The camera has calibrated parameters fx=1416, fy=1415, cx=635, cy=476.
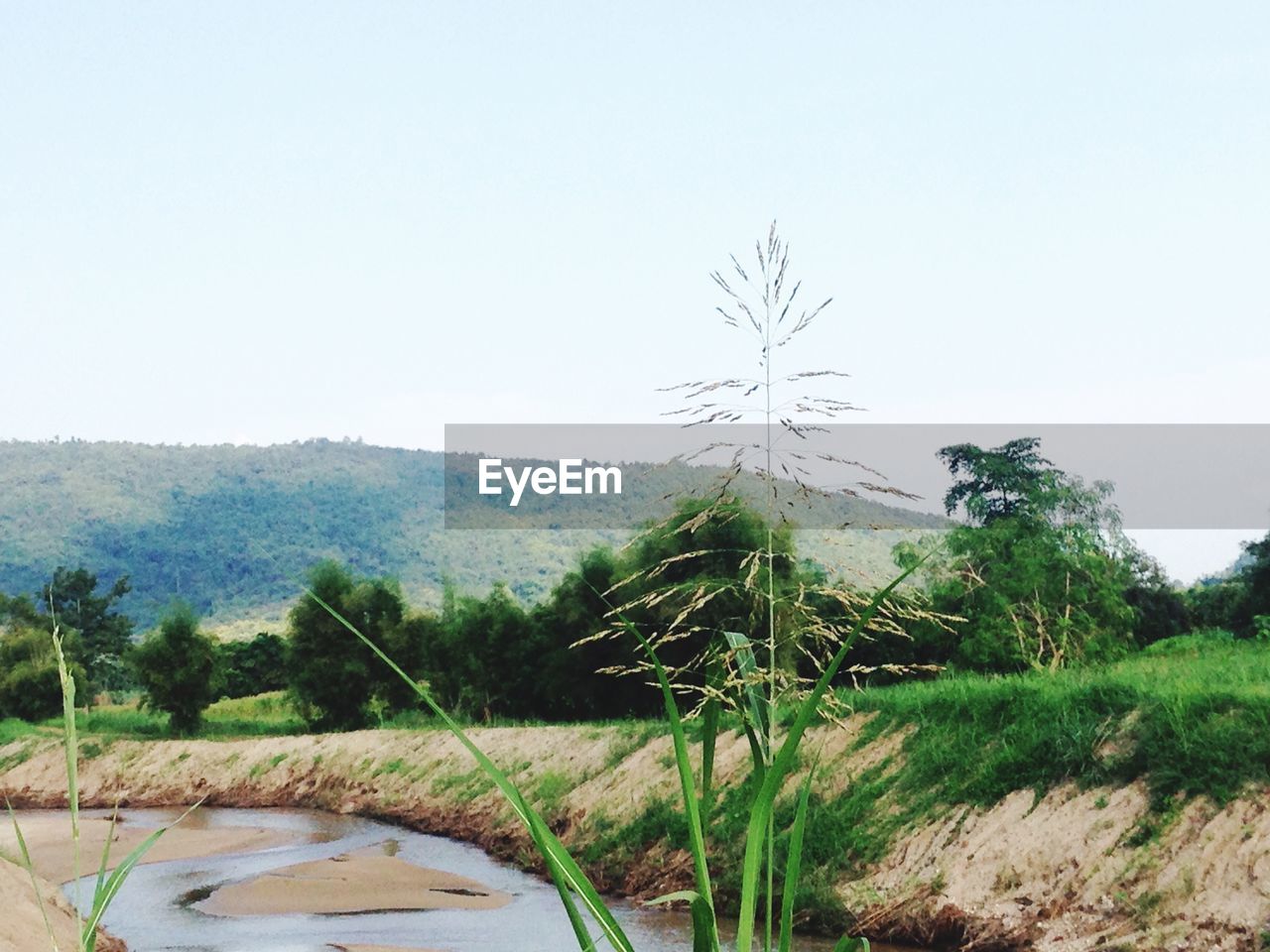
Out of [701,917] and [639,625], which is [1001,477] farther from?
[701,917]

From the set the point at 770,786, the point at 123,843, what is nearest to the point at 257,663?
the point at 123,843

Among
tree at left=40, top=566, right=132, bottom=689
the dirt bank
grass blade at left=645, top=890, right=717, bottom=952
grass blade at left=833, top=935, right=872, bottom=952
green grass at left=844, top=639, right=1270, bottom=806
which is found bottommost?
tree at left=40, top=566, right=132, bottom=689

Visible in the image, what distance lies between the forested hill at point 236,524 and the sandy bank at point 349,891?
2609 inches

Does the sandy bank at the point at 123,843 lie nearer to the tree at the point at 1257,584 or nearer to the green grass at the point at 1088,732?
the green grass at the point at 1088,732

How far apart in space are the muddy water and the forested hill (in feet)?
215

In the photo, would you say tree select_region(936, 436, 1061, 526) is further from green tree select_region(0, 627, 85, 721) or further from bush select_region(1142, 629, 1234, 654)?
green tree select_region(0, 627, 85, 721)

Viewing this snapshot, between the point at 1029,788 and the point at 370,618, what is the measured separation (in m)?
29.7

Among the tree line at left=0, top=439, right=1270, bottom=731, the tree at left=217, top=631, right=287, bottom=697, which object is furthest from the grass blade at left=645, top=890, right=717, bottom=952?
the tree at left=217, top=631, right=287, bottom=697

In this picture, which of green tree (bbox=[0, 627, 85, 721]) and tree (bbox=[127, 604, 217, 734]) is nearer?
tree (bbox=[127, 604, 217, 734])

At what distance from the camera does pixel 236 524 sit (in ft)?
364

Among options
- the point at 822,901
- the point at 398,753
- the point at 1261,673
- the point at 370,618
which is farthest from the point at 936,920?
the point at 370,618

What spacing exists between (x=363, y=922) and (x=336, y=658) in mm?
25356

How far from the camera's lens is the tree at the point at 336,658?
39.5 meters

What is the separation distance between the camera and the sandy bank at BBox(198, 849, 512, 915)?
52.2 ft
